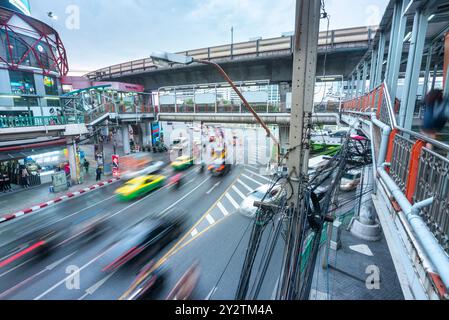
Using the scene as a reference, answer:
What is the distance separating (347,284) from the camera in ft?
25.7

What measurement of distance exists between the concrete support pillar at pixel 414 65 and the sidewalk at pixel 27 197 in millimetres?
19115

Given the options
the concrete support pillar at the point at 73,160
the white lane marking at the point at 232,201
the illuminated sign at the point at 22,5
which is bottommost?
the white lane marking at the point at 232,201

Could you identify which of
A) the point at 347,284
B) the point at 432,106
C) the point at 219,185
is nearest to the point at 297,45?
the point at 432,106

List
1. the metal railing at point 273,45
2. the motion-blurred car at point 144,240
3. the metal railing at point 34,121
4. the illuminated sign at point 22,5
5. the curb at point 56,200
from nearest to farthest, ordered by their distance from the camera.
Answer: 1. the motion-blurred car at point 144,240
2. the curb at point 56,200
3. the metal railing at point 34,121
4. the metal railing at point 273,45
5. the illuminated sign at point 22,5

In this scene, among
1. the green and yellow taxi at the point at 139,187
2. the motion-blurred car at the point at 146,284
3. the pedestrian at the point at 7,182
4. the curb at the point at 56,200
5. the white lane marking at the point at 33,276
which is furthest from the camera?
the pedestrian at the point at 7,182

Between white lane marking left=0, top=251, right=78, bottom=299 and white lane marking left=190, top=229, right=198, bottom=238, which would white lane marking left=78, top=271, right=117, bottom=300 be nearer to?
white lane marking left=0, top=251, right=78, bottom=299

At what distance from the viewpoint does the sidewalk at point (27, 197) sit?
13305mm

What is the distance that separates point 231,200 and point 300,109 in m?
11.4

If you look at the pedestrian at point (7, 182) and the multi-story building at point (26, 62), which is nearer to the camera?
the pedestrian at point (7, 182)

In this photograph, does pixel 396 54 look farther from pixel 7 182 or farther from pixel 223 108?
pixel 7 182

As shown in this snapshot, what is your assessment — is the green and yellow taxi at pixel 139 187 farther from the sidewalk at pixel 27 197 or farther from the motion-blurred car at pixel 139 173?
the sidewalk at pixel 27 197

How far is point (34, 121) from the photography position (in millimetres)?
13844

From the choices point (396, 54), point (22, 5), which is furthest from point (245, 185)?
point (22, 5)

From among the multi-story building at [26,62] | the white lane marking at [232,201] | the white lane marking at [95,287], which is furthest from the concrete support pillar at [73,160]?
the white lane marking at [95,287]
